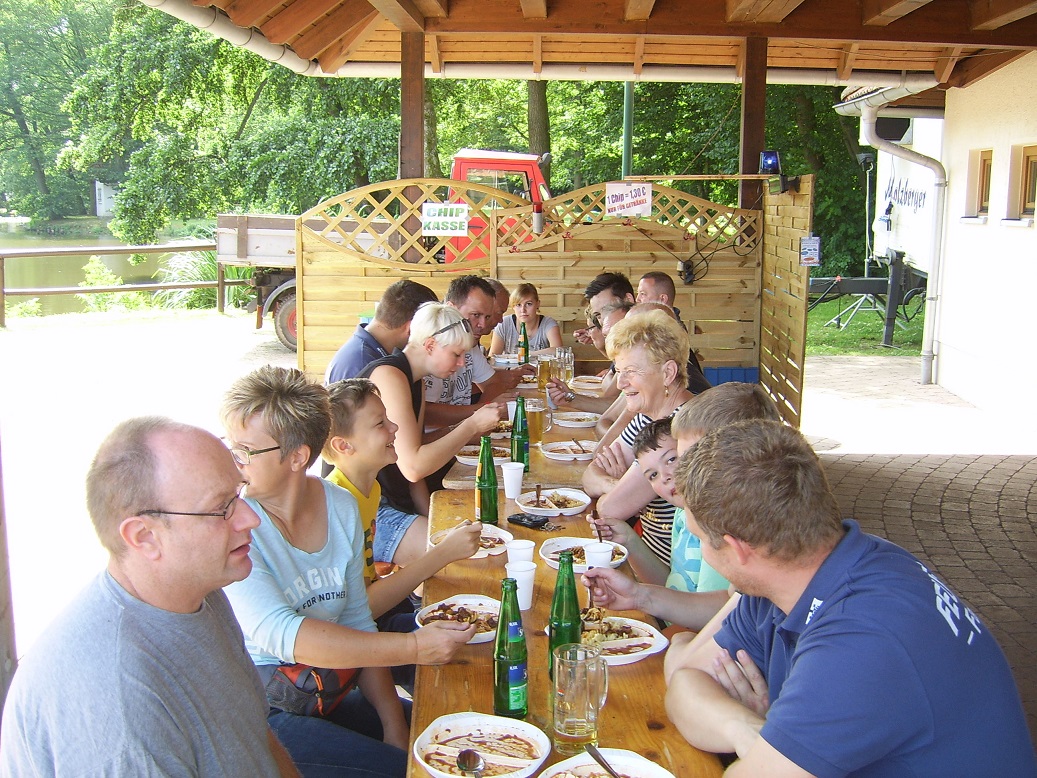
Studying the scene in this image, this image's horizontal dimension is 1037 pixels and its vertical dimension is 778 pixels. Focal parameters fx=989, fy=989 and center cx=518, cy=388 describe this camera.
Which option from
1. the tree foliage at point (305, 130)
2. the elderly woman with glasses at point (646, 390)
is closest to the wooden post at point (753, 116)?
the elderly woman with glasses at point (646, 390)

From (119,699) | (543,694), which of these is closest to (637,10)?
(543,694)

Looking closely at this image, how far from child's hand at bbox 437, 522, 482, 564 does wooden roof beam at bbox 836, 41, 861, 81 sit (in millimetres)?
8358

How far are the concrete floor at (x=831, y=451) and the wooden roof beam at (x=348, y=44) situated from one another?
3579mm

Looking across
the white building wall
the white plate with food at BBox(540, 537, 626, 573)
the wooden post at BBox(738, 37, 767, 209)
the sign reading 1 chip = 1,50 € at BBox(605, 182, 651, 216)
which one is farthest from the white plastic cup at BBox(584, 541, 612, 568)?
the white building wall

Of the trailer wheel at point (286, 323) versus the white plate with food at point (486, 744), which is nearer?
the white plate with food at point (486, 744)

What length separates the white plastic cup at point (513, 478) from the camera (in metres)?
3.63

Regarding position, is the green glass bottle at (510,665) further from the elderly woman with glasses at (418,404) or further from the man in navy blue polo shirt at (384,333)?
the man in navy blue polo shirt at (384,333)

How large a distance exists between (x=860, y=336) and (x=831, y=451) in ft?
25.8

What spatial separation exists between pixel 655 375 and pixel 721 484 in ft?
6.91

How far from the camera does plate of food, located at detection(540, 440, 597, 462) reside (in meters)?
4.27

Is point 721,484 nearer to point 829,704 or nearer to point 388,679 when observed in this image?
point 829,704

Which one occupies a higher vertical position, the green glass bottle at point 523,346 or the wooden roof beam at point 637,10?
the wooden roof beam at point 637,10

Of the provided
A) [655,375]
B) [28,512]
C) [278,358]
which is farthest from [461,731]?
[278,358]

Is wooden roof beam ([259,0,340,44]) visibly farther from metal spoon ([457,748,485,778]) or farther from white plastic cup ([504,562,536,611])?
metal spoon ([457,748,485,778])
